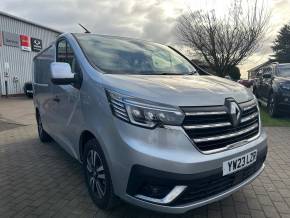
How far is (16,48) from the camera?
19.8 m

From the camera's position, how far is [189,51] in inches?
774

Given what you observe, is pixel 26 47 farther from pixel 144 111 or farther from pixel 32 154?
pixel 144 111

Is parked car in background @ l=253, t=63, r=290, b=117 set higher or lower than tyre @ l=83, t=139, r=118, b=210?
higher

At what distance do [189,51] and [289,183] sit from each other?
1627 centimetres

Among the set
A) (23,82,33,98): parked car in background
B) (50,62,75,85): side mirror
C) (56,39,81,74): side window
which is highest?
(56,39,81,74): side window

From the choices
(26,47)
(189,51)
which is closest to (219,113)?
(189,51)

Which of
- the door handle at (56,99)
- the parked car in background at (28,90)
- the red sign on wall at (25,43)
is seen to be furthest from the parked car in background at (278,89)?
the red sign on wall at (25,43)

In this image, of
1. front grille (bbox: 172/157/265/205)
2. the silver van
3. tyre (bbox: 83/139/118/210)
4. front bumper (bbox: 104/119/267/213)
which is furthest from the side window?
front grille (bbox: 172/157/265/205)

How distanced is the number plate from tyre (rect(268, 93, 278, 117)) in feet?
22.1

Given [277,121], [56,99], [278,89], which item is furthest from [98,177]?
[278,89]

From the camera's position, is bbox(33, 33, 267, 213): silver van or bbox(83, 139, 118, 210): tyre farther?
bbox(83, 139, 118, 210): tyre

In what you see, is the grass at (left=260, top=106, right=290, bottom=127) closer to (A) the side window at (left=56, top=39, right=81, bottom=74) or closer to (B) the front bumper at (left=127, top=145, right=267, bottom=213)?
(A) the side window at (left=56, top=39, right=81, bottom=74)

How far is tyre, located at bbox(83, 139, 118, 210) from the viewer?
9.64 feet

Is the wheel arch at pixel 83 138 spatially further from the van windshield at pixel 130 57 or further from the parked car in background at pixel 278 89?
the parked car in background at pixel 278 89
